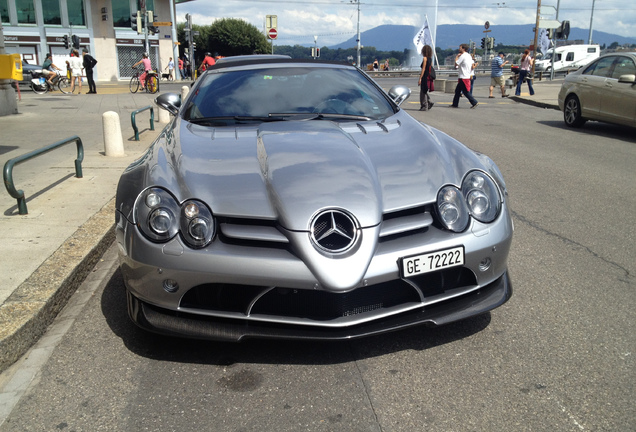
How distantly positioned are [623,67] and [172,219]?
1126cm

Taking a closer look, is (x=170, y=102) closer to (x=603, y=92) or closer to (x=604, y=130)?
(x=603, y=92)

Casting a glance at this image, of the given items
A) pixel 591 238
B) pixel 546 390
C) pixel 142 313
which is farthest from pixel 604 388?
pixel 591 238

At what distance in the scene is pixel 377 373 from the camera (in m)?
2.92

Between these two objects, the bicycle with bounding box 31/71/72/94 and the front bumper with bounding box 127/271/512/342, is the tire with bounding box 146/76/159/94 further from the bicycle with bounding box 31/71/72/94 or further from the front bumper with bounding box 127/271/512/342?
the front bumper with bounding box 127/271/512/342

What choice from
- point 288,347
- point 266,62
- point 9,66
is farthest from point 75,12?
point 288,347

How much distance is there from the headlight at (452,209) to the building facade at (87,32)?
150ft

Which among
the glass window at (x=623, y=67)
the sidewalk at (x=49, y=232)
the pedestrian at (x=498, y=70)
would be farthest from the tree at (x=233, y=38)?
the sidewalk at (x=49, y=232)

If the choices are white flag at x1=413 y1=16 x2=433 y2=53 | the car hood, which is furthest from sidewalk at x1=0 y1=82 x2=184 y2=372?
white flag at x1=413 y1=16 x2=433 y2=53

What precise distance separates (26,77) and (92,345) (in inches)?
1139

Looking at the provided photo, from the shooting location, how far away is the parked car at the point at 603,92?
1120 centimetres

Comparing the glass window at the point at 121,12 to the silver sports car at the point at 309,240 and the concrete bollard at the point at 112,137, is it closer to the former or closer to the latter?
the concrete bollard at the point at 112,137

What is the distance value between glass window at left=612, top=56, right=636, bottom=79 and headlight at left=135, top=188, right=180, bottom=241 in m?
11.0

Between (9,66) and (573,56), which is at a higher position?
(9,66)

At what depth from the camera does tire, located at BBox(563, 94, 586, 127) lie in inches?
502
